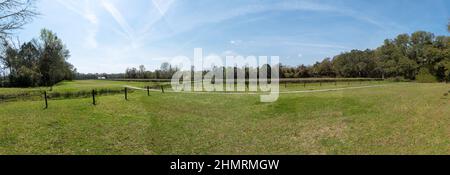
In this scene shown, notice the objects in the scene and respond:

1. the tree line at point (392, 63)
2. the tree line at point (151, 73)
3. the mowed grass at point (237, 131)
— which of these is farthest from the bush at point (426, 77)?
the tree line at point (151, 73)

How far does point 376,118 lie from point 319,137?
4.36 metres

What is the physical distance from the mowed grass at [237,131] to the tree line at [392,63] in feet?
167

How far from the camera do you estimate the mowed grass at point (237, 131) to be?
7770mm

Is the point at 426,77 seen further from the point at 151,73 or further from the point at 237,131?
the point at 151,73

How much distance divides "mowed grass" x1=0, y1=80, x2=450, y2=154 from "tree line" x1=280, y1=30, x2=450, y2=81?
167 feet

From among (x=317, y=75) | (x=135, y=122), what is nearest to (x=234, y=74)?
(x=317, y=75)

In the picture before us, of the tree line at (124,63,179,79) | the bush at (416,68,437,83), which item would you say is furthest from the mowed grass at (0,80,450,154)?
the tree line at (124,63,179,79)

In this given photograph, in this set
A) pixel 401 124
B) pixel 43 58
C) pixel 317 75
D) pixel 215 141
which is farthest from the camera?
pixel 317 75

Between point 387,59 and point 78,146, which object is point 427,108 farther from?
point 387,59

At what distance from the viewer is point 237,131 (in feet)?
35.0

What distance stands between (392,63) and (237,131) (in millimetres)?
76548

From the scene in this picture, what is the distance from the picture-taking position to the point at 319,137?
9.35 m

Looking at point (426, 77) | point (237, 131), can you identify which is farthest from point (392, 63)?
point (237, 131)
